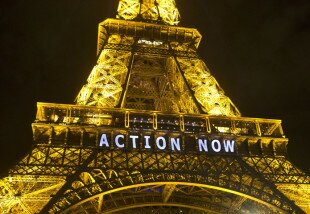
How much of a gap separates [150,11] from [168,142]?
43.2 ft

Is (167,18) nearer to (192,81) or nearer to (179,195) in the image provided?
(192,81)

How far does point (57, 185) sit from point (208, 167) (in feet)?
19.2

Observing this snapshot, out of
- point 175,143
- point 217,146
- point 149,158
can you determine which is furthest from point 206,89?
point 149,158

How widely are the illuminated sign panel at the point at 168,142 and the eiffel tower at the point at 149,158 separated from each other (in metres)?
0.04

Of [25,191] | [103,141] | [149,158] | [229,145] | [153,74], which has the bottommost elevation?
[25,191]

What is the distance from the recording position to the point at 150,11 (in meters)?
27.6

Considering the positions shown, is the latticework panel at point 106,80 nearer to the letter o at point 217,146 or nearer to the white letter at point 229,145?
the letter o at point 217,146

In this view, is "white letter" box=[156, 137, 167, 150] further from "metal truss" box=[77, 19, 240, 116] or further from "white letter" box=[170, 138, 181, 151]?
"metal truss" box=[77, 19, 240, 116]

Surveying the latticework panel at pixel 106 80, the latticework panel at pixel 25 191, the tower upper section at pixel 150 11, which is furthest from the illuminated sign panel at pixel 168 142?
the tower upper section at pixel 150 11

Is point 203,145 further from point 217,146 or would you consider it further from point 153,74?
point 153,74

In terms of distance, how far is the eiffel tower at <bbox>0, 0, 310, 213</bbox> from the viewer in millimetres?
14805

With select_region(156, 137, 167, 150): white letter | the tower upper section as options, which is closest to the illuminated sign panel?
select_region(156, 137, 167, 150): white letter

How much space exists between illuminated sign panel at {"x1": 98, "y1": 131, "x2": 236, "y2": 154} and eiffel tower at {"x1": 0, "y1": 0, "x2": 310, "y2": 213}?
0.04m

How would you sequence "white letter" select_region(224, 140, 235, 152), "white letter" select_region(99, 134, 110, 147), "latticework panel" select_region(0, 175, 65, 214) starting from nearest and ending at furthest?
"latticework panel" select_region(0, 175, 65, 214), "white letter" select_region(99, 134, 110, 147), "white letter" select_region(224, 140, 235, 152)
